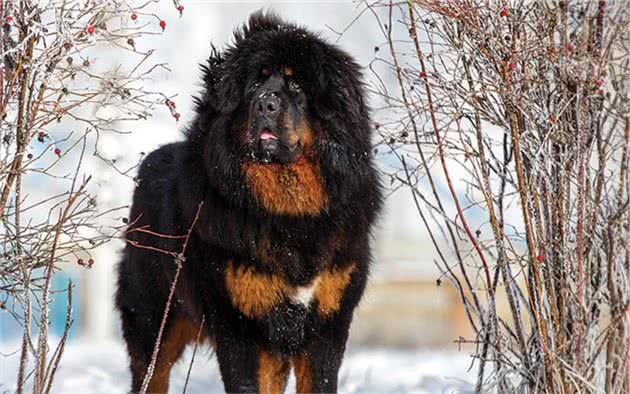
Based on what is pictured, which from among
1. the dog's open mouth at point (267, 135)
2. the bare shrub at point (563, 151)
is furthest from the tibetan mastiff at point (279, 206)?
the bare shrub at point (563, 151)

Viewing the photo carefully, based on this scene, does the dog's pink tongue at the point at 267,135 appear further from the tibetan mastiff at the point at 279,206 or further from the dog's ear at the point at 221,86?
the dog's ear at the point at 221,86

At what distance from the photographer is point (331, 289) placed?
441 cm

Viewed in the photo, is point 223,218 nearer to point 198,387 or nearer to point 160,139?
point 198,387

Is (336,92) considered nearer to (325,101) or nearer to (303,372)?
(325,101)

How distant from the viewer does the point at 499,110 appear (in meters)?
3.92

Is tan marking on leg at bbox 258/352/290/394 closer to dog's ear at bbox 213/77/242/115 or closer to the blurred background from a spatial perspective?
dog's ear at bbox 213/77/242/115

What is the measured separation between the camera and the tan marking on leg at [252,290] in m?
4.30

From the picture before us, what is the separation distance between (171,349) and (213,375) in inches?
75.0

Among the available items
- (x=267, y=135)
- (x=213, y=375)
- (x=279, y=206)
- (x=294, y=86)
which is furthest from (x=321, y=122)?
(x=213, y=375)

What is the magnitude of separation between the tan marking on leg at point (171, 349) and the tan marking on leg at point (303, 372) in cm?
100

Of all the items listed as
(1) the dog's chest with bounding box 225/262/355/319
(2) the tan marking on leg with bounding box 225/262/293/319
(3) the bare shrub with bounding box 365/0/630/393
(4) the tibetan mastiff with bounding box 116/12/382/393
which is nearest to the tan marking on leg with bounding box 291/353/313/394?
(4) the tibetan mastiff with bounding box 116/12/382/393

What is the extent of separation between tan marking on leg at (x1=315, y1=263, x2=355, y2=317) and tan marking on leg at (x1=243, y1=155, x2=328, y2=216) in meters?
0.34

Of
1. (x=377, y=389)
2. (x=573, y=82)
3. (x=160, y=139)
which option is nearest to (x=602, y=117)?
(x=573, y=82)

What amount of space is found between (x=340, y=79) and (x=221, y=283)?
1234mm
